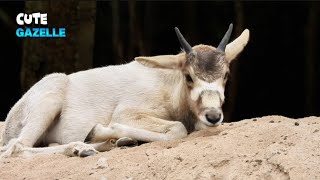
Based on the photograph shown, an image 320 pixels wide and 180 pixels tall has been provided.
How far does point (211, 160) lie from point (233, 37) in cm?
1114

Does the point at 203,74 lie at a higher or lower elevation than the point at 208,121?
higher

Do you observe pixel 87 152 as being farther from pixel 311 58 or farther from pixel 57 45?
pixel 311 58

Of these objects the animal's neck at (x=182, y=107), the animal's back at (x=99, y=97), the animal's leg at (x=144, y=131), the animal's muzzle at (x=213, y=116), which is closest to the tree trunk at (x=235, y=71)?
the animal's back at (x=99, y=97)

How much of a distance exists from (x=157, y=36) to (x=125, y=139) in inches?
521

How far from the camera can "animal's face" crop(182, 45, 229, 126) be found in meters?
9.31

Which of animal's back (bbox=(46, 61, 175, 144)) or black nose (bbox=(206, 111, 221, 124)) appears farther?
animal's back (bbox=(46, 61, 175, 144))

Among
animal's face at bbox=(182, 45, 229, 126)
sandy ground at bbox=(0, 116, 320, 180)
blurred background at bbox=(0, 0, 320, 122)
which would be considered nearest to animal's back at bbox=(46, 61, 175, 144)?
animal's face at bbox=(182, 45, 229, 126)

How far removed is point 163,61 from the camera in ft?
33.8

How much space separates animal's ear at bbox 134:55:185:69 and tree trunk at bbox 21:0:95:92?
4.74m

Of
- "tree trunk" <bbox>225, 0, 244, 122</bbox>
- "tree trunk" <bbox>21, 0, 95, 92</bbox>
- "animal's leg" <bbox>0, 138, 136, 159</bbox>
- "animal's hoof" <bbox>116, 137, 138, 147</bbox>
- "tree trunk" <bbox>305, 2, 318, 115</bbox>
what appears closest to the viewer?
"animal's leg" <bbox>0, 138, 136, 159</bbox>

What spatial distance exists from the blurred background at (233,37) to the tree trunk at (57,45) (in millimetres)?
4242

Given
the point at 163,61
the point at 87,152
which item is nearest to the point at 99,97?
the point at 163,61

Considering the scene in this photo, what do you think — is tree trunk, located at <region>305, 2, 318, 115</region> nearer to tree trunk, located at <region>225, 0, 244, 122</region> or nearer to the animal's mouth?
tree trunk, located at <region>225, 0, 244, 122</region>

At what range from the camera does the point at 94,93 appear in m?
10.9
